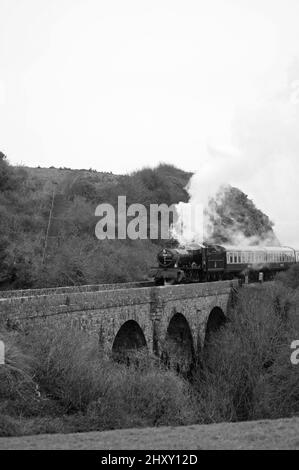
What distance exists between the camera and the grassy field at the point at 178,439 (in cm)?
1143

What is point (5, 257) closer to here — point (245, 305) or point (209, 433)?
point (245, 305)

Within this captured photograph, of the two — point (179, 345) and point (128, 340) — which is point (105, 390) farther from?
Result: point (179, 345)

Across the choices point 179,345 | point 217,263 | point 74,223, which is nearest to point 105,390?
point 179,345

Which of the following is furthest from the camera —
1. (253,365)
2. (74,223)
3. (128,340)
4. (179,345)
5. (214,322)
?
(74,223)

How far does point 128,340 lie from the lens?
81.6 feet

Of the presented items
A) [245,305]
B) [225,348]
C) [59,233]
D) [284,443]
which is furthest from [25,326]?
[59,233]

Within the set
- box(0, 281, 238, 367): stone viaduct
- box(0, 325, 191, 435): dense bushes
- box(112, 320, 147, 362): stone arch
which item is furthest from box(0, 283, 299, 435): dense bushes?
box(112, 320, 147, 362): stone arch

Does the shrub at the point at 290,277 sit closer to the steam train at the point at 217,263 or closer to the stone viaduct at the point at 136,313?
the steam train at the point at 217,263

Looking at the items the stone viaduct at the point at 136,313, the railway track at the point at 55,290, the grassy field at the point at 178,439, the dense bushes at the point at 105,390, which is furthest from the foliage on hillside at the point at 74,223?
the grassy field at the point at 178,439

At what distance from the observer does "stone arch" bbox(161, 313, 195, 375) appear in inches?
1119

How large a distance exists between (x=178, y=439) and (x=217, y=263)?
26.4m

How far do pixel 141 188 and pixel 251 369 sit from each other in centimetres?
4124

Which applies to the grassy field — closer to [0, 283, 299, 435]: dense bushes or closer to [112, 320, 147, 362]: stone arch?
[0, 283, 299, 435]: dense bushes

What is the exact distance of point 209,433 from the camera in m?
12.7
